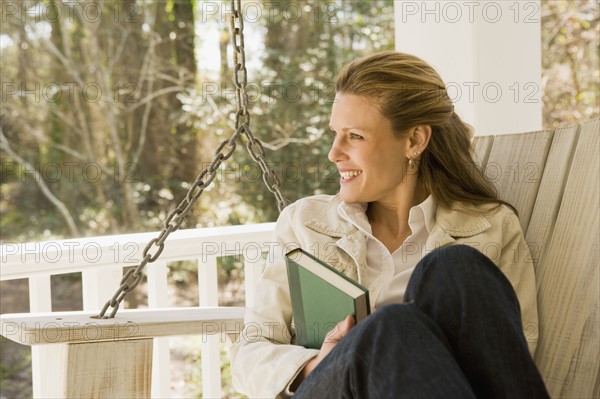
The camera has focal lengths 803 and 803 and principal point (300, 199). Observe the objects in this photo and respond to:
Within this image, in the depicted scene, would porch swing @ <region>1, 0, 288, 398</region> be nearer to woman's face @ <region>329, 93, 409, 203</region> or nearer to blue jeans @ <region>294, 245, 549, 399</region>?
woman's face @ <region>329, 93, 409, 203</region>

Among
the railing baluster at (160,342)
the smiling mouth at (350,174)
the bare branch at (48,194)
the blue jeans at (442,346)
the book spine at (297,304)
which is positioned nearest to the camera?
the blue jeans at (442,346)

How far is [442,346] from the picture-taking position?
128 cm

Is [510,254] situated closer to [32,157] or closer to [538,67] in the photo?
[538,67]

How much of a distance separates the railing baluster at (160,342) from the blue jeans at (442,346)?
1.10 metres

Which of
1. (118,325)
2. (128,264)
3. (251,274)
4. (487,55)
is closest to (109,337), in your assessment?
(118,325)

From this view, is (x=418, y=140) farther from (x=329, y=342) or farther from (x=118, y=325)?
(x=118, y=325)

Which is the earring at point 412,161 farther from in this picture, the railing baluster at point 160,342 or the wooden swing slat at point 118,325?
the railing baluster at point 160,342

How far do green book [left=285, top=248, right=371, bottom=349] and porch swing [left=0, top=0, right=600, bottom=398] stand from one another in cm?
24

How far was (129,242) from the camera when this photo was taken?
2.29m

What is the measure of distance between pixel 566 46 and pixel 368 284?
4948 millimetres

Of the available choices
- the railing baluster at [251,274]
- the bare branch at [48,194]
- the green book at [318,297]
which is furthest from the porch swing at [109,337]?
the bare branch at [48,194]

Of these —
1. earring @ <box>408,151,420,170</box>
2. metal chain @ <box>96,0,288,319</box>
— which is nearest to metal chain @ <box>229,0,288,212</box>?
metal chain @ <box>96,0,288,319</box>

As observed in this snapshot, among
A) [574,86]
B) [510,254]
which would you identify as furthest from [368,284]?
[574,86]

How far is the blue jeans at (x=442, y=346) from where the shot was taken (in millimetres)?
1239
